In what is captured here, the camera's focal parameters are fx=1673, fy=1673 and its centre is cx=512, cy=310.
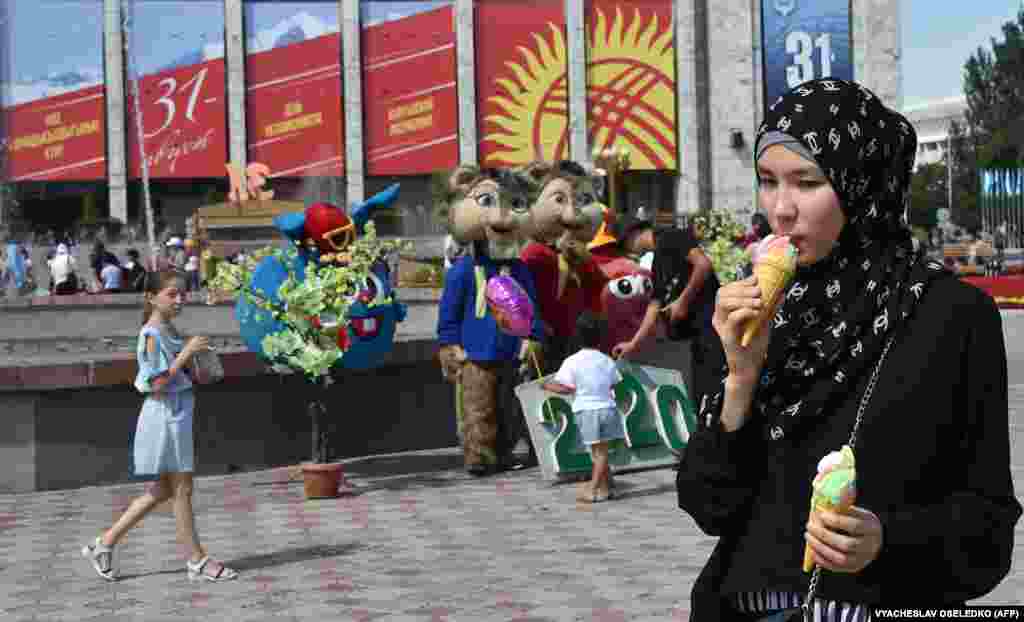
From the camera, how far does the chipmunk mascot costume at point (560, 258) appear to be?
11.2m

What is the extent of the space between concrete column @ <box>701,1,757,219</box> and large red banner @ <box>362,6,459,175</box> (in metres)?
9.22

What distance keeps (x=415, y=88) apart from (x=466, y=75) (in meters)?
1.79

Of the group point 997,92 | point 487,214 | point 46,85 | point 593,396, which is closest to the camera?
point 593,396

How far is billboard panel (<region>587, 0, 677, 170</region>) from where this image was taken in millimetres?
56469

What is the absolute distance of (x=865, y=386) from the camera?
2494mm

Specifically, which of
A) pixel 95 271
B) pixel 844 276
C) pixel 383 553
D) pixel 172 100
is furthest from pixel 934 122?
pixel 844 276

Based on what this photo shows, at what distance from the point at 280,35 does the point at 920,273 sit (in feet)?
180

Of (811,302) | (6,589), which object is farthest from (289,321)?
(811,302)

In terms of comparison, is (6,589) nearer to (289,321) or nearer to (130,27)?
(289,321)

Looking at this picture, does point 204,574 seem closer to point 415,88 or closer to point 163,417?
point 163,417

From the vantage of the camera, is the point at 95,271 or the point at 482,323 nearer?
the point at 482,323

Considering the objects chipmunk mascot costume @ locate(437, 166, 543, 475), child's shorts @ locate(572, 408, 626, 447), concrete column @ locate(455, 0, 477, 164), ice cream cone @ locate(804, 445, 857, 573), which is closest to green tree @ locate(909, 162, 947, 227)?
concrete column @ locate(455, 0, 477, 164)

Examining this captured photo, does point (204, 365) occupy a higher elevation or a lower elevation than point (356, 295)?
lower

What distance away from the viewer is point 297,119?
56.6m
